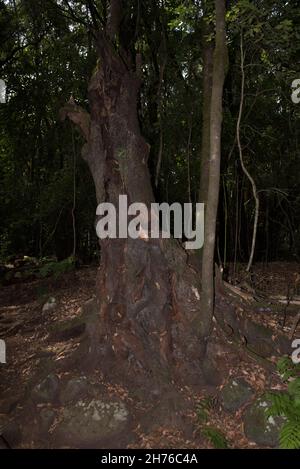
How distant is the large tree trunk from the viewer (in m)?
5.84

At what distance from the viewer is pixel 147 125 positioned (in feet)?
41.2

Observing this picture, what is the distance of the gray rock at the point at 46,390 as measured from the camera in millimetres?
5652

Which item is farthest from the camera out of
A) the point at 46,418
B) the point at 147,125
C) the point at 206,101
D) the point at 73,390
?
the point at 147,125

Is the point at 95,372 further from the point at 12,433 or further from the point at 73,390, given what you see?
the point at 12,433

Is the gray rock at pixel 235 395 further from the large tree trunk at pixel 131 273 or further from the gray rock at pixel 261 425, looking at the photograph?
the large tree trunk at pixel 131 273

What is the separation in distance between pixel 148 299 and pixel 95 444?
1.98 metres

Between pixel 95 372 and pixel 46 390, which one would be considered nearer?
pixel 46 390

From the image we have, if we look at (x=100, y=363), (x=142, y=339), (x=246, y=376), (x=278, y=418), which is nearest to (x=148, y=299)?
(x=142, y=339)

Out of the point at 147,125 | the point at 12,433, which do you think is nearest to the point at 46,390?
the point at 12,433

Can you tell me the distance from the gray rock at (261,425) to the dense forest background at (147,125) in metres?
4.78

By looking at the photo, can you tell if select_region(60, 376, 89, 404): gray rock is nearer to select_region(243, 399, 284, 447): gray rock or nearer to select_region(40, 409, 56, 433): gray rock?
select_region(40, 409, 56, 433): gray rock

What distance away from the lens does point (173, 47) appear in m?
10.5

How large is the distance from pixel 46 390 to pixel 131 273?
2.01 m

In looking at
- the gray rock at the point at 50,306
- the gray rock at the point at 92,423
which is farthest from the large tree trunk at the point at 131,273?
the gray rock at the point at 50,306
